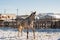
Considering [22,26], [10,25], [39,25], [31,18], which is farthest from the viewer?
[10,25]

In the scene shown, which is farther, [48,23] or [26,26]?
[48,23]

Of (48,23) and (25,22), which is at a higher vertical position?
(25,22)

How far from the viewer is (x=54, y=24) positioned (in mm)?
21141

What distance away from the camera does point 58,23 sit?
21125mm

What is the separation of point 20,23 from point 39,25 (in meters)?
10.3

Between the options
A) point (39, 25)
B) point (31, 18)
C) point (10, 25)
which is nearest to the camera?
point (31, 18)

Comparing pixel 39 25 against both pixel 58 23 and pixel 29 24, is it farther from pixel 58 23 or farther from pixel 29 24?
pixel 29 24

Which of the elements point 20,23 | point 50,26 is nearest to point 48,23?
point 50,26

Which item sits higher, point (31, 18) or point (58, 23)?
point (31, 18)

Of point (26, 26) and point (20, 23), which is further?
point (20, 23)

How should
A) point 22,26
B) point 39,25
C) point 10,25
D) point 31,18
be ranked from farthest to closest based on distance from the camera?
point 10,25 < point 39,25 < point 22,26 < point 31,18

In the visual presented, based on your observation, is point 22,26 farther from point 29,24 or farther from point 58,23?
point 58,23

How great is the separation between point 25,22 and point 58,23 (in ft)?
40.4

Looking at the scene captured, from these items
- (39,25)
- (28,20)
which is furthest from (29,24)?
(39,25)
